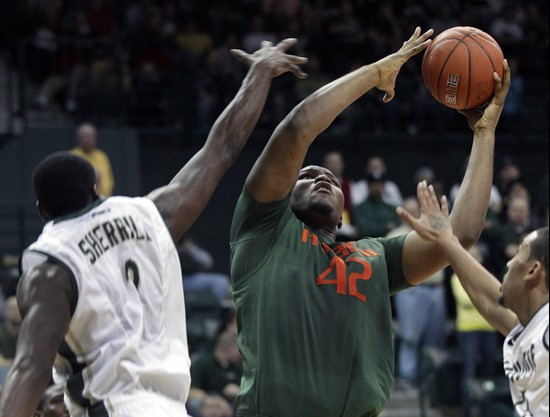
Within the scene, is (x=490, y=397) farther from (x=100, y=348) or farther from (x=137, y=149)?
(x=100, y=348)

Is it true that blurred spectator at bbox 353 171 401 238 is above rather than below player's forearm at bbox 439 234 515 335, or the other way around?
below

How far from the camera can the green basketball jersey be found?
4.79m

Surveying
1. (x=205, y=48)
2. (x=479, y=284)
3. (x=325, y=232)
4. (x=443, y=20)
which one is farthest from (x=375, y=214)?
(x=479, y=284)

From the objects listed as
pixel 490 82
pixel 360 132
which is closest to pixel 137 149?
pixel 360 132

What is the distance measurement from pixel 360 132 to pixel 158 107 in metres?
2.91

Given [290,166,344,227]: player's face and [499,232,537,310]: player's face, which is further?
[290,166,344,227]: player's face

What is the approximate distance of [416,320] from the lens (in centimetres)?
1195

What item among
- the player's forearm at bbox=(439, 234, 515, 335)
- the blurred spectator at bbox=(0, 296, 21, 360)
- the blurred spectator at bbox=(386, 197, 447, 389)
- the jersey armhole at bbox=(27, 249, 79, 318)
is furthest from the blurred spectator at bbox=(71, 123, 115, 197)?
the jersey armhole at bbox=(27, 249, 79, 318)

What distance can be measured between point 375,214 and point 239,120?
26.3 ft

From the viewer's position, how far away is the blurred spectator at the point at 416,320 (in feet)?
38.8

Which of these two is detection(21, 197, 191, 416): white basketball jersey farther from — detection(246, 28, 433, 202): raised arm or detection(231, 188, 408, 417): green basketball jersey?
detection(246, 28, 433, 202): raised arm

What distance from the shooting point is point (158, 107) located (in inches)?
595

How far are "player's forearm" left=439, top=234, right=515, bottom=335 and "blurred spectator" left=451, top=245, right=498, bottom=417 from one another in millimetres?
6643

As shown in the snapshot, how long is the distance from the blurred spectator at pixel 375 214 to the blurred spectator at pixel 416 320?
1.21ft
